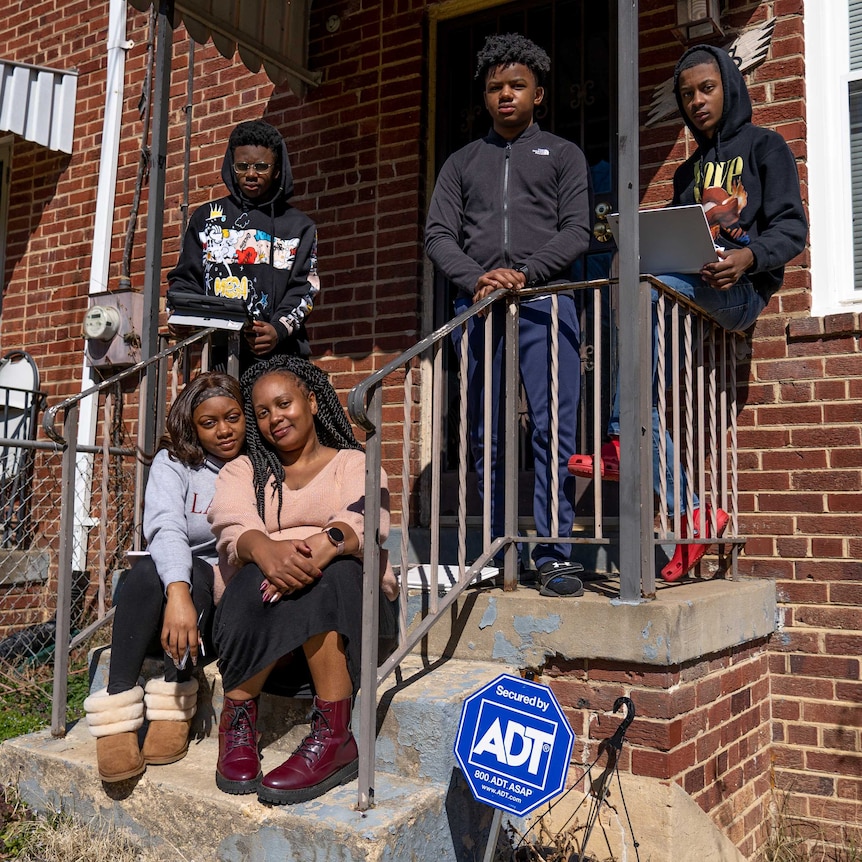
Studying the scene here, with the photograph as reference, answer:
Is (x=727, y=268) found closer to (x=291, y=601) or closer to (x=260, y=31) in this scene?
(x=291, y=601)

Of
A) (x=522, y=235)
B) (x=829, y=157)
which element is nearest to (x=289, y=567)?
(x=522, y=235)

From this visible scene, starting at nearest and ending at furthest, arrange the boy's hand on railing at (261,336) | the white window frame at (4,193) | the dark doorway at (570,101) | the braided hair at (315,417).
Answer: the braided hair at (315,417), the boy's hand on railing at (261,336), the dark doorway at (570,101), the white window frame at (4,193)

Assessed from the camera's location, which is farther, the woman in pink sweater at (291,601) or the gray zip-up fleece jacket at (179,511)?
the gray zip-up fleece jacket at (179,511)

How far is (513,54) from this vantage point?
3.55 metres

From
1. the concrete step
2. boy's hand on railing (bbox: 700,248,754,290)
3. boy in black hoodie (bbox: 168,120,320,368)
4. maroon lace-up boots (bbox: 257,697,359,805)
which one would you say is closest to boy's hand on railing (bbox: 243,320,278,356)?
boy in black hoodie (bbox: 168,120,320,368)

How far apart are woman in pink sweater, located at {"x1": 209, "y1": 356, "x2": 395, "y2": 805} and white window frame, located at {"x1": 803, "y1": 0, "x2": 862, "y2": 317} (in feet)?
7.08

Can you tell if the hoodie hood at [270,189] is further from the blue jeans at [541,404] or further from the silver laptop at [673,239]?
the silver laptop at [673,239]

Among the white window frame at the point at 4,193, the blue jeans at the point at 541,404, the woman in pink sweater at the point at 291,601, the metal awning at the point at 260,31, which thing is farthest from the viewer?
the white window frame at the point at 4,193

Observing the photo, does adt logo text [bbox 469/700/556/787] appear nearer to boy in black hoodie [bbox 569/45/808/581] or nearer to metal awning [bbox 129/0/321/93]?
boy in black hoodie [bbox 569/45/808/581]

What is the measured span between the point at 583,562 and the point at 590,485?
1.36 ft

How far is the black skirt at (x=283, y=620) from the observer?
9.05ft

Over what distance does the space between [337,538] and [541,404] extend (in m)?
1.04

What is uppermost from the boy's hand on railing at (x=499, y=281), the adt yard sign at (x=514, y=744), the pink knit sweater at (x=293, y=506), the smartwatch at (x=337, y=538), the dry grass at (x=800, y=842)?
the boy's hand on railing at (x=499, y=281)

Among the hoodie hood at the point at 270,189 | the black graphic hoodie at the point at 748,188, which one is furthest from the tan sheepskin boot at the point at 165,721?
the black graphic hoodie at the point at 748,188
